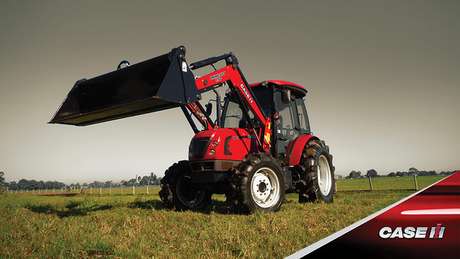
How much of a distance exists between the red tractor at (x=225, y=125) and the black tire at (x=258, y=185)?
2cm

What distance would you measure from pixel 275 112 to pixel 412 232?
5.50 m

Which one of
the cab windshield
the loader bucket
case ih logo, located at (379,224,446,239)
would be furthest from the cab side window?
case ih logo, located at (379,224,446,239)

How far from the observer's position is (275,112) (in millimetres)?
8391

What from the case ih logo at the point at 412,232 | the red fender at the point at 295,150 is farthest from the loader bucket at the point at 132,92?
the case ih logo at the point at 412,232

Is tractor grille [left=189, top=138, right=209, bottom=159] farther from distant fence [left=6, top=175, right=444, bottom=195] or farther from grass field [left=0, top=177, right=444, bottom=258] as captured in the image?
distant fence [left=6, top=175, right=444, bottom=195]

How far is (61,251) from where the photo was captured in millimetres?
3492

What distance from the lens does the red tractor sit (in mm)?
6195

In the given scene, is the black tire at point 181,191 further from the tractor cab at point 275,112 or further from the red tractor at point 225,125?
the tractor cab at point 275,112

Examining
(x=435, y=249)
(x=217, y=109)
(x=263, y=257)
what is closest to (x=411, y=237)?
(x=435, y=249)

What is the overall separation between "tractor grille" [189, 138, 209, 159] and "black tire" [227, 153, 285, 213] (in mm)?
874

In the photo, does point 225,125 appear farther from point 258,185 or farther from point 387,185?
point 387,185

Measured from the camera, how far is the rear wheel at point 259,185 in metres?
6.54

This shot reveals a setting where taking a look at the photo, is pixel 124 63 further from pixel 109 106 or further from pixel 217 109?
pixel 217 109

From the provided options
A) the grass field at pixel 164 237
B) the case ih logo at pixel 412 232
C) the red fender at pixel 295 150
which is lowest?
the grass field at pixel 164 237
